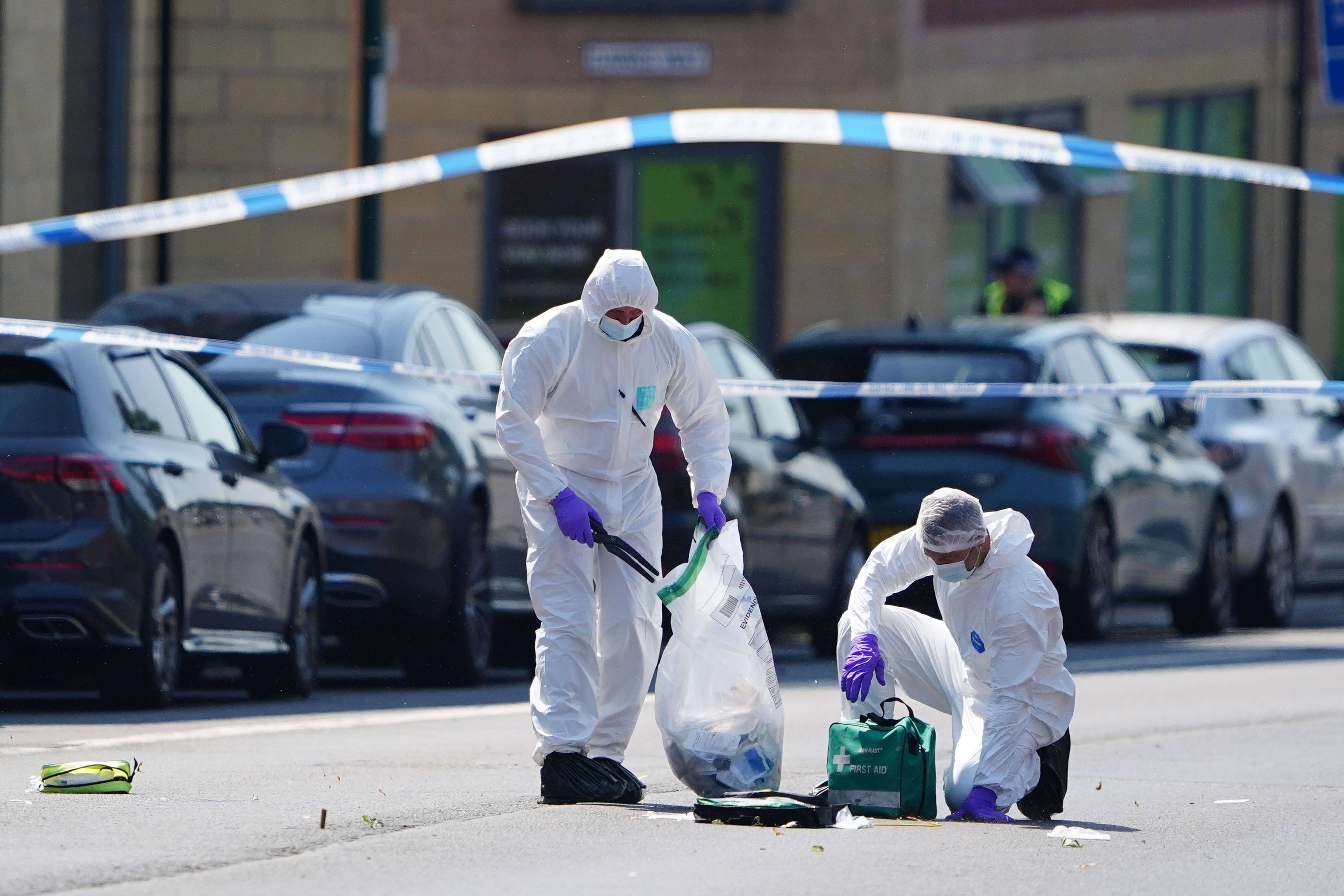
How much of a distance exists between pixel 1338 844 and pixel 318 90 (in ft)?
49.4

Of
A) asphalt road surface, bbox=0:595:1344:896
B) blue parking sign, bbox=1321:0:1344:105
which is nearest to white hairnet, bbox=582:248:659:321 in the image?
asphalt road surface, bbox=0:595:1344:896

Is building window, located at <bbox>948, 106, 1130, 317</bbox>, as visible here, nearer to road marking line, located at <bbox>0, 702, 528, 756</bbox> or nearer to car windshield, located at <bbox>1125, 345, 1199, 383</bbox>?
car windshield, located at <bbox>1125, 345, 1199, 383</bbox>

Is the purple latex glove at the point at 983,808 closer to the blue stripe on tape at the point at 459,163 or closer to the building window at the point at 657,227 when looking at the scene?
the blue stripe on tape at the point at 459,163

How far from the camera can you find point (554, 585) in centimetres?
788

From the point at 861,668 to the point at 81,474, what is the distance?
11.7 feet

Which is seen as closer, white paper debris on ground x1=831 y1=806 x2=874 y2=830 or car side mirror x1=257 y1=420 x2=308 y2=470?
white paper debris on ground x1=831 y1=806 x2=874 y2=830

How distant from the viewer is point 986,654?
7.70 metres

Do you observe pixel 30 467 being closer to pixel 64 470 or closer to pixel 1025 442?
pixel 64 470

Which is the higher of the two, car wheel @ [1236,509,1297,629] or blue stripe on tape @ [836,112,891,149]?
blue stripe on tape @ [836,112,891,149]

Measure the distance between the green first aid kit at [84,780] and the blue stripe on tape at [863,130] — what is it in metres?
4.72

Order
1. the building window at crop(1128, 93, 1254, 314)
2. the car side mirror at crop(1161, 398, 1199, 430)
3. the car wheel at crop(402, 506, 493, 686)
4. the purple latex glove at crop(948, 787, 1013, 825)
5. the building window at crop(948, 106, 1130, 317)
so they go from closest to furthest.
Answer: the purple latex glove at crop(948, 787, 1013, 825)
the car wheel at crop(402, 506, 493, 686)
the car side mirror at crop(1161, 398, 1199, 430)
the building window at crop(948, 106, 1130, 317)
the building window at crop(1128, 93, 1254, 314)

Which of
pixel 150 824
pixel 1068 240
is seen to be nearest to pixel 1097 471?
pixel 150 824

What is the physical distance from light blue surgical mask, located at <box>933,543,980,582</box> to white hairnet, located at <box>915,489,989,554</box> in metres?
0.10

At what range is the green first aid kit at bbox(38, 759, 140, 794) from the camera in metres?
7.59
